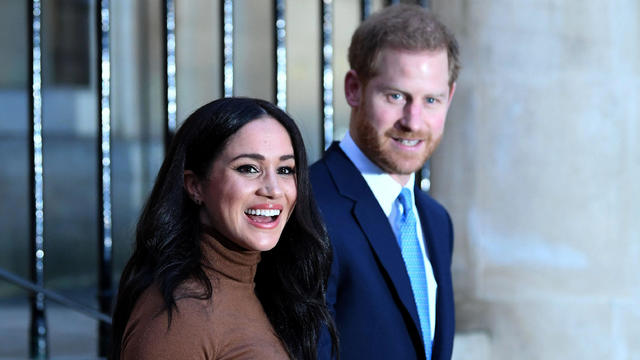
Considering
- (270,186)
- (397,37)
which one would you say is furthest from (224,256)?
(397,37)

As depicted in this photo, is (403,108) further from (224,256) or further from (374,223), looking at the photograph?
(224,256)

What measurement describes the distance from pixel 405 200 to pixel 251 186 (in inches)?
31.0

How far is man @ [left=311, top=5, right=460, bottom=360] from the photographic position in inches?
99.2

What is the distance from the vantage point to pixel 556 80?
4.49 m

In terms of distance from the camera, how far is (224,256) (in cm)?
205

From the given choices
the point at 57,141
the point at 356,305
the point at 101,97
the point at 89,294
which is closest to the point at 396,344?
the point at 356,305

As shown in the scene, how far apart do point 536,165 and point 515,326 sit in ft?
2.25

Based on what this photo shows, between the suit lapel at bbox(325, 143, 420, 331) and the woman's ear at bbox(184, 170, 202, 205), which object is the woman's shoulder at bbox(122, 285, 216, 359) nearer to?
the woman's ear at bbox(184, 170, 202, 205)

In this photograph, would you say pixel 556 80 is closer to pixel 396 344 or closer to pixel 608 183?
pixel 608 183

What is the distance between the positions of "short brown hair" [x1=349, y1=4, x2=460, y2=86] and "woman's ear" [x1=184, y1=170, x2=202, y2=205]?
2.38 feet

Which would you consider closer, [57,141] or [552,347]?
[552,347]

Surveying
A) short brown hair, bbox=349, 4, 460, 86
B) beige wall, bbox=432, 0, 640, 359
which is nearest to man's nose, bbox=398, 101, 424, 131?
short brown hair, bbox=349, 4, 460, 86

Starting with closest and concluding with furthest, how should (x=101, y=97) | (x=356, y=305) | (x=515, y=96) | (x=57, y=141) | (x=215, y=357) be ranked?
(x=215, y=357) → (x=356, y=305) → (x=101, y=97) → (x=515, y=96) → (x=57, y=141)

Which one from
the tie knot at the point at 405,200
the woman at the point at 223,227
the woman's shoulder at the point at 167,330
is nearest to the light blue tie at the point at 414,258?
the tie knot at the point at 405,200
